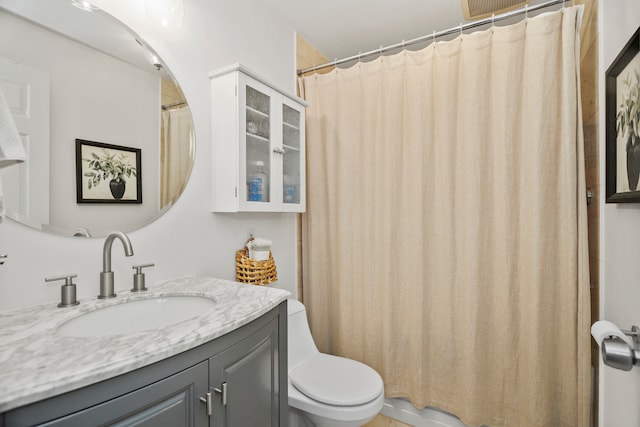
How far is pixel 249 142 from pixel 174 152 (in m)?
0.34

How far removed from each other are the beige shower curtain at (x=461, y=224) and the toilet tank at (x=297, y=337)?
0.34m

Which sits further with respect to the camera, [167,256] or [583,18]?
[583,18]

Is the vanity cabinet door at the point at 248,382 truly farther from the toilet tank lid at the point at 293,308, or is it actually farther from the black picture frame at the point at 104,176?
the black picture frame at the point at 104,176

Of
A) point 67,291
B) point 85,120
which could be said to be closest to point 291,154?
point 85,120

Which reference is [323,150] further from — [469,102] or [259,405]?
[259,405]

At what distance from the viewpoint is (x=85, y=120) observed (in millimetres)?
1049

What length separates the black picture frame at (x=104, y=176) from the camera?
1.04 metres

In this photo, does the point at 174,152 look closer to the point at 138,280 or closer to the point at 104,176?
the point at 104,176

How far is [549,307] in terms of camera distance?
147cm

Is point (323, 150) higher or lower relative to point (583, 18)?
lower

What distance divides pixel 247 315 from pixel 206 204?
745mm

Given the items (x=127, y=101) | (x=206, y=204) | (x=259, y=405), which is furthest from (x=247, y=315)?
(x=127, y=101)

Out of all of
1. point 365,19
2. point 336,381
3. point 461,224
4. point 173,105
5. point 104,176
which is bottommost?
point 336,381

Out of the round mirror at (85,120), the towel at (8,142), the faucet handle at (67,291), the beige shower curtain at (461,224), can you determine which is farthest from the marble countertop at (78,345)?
the beige shower curtain at (461,224)
